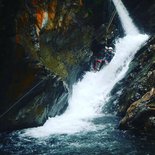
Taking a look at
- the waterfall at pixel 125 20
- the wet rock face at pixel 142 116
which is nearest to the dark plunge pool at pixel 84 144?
the wet rock face at pixel 142 116

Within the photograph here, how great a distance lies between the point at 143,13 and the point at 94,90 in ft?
36.9

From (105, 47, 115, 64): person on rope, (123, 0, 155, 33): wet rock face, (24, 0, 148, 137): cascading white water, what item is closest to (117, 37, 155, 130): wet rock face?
(24, 0, 148, 137): cascading white water

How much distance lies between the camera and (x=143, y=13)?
101ft

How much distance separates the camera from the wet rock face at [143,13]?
1164 inches

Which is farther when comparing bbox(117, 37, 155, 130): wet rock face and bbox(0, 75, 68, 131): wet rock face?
bbox(0, 75, 68, 131): wet rock face

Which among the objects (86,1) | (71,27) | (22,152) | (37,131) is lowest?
(22,152)

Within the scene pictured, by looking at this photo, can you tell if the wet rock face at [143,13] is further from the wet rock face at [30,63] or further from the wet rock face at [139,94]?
the wet rock face at [30,63]

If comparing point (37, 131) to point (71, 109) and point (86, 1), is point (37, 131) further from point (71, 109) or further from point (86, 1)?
point (86, 1)

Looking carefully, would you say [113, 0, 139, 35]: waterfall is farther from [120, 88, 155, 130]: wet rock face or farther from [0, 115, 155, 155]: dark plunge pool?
[0, 115, 155, 155]: dark plunge pool

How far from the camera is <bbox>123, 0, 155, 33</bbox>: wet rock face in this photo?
29562 mm

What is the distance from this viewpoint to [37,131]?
1547cm

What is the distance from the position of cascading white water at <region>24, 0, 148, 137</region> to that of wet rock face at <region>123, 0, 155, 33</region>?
2.15ft

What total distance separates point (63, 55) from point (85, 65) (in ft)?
15.9

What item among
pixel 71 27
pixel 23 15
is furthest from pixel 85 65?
pixel 23 15
